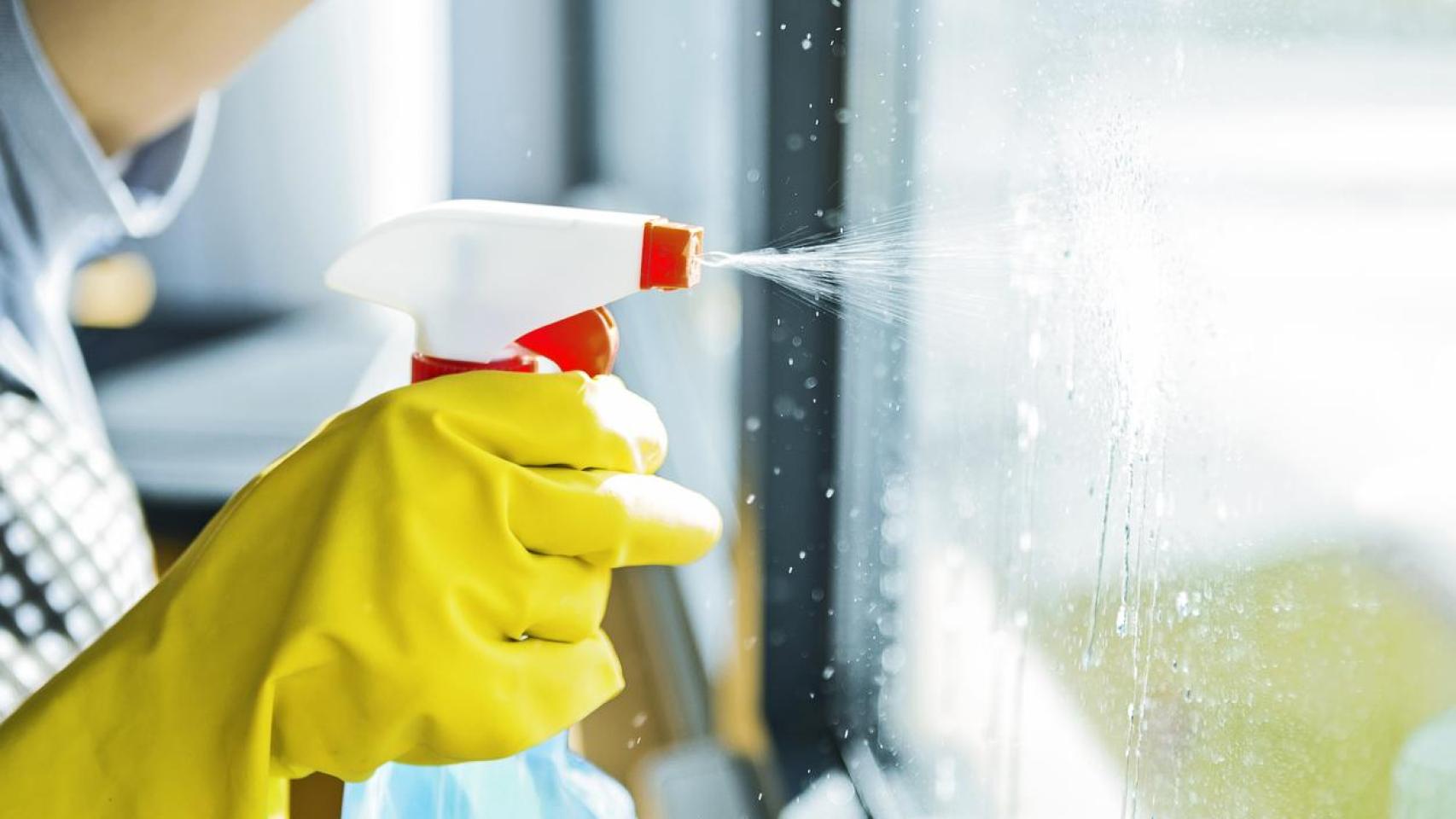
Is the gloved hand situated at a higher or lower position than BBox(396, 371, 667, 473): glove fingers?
lower

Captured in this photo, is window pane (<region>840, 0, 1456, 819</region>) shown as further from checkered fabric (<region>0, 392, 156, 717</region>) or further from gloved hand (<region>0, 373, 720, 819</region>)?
checkered fabric (<region>0, 392, 156, 717</region>)

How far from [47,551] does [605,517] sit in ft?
1.35

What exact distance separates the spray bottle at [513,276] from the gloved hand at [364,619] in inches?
1.1

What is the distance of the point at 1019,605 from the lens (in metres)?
0.53

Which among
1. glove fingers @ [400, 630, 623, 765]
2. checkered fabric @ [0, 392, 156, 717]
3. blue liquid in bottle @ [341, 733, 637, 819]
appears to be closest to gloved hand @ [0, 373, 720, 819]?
glove fingers @ [400, 630, 623, 765]

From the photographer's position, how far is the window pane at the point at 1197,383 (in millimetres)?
262

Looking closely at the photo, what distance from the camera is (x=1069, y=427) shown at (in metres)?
0.45

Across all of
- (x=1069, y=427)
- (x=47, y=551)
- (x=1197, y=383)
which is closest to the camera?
(x=1197, y=383)

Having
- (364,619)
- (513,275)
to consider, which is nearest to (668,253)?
(513,275)

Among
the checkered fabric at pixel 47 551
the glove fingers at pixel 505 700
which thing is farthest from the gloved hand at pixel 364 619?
the checkered fabric at pixel 47 551

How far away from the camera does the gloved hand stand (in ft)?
1.32

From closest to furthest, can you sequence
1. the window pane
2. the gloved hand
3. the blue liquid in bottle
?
the window pane → the gloved hand → the blue liquid in bottle

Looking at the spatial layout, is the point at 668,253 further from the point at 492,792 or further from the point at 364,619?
the point at 492,792

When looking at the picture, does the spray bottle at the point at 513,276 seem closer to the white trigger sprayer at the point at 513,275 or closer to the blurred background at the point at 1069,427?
the white trigger sprayer at the point at 513,275
